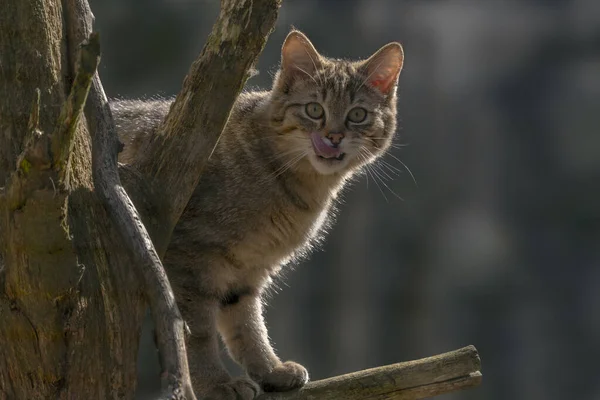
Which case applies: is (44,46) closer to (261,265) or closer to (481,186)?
(261,265)

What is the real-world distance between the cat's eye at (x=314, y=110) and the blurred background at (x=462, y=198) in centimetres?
434

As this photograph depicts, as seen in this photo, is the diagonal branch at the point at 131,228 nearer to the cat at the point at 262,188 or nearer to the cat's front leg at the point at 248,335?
the cat at the point at 262,188

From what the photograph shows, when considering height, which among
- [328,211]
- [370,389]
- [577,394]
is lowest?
[577,394]

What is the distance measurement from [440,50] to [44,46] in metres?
7.06

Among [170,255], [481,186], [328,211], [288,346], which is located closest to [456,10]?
[481,186]

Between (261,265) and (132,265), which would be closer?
(132,265)

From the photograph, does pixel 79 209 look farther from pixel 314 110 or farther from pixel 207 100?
pixel 314 110

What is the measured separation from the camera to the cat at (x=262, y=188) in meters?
4.07

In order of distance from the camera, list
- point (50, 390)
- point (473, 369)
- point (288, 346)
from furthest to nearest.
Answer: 1. point (288, 346)
2. point (473, 369)
3. point (50, 390)

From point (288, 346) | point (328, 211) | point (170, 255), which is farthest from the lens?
point (288, 346)

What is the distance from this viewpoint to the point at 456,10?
372 inches

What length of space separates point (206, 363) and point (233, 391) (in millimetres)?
177

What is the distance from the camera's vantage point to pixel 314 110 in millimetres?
4559

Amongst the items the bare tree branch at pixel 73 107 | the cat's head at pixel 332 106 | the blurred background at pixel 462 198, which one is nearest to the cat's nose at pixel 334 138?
the cat's head at pixel 332 106
